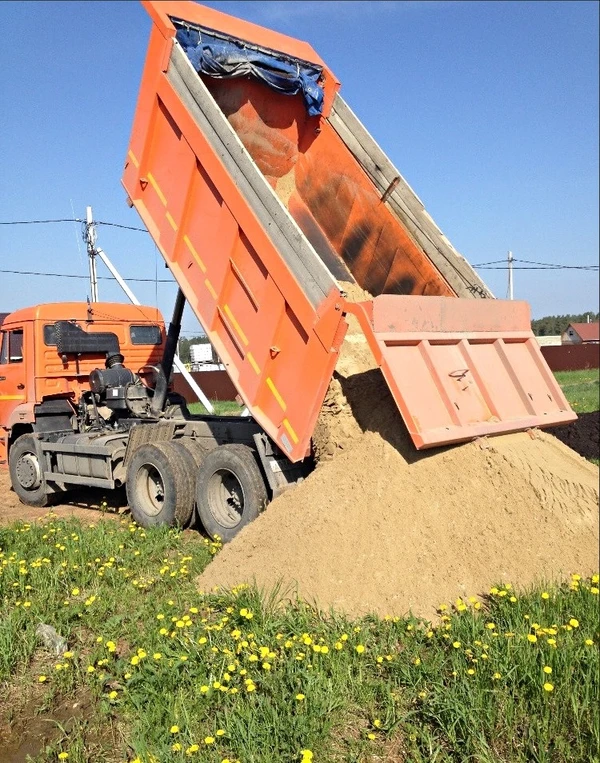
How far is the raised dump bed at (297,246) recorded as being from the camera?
4926mm

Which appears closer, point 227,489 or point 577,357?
point 227,489

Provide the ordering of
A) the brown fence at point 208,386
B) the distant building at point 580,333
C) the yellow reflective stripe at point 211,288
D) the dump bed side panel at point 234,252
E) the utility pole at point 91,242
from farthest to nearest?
1. the distant building at point 580,333
2. the brown fence at point 208,386
3. the utility pole at point 91,242
4. the yellow reflective stripe at point 211,288
5. the dump bed side panel at point 234,252

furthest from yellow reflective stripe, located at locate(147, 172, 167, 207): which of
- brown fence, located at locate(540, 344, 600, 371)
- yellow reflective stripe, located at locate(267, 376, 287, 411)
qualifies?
brown fence, located at locate(540, 344, 600, 371)

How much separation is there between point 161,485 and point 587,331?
38.2 metres

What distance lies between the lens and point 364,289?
23.0 ft

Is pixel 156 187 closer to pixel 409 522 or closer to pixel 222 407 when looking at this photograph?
pixel 409 522

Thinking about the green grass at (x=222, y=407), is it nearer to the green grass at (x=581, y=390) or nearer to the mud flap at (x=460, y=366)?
the green grass at (x=581, y=390)

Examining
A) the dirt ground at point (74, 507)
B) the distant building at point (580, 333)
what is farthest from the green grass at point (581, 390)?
the dirt ground at point (74, 507)

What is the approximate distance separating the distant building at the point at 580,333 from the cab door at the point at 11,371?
34691 mm

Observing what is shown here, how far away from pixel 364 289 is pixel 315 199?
1187 mm

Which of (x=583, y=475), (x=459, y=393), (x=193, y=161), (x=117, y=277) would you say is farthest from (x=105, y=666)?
(x=117, y=277)

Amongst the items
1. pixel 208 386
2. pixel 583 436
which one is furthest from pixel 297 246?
pixel 208 386

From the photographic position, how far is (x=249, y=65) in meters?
6.56

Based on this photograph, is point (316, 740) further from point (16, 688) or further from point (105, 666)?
point (16, 688)
